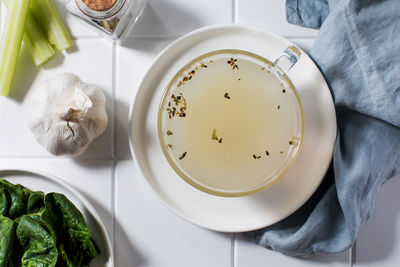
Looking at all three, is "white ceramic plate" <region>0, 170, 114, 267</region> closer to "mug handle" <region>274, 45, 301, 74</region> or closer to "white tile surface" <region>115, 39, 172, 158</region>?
"white tile surface" <region>115, 39, 172, 158</region>

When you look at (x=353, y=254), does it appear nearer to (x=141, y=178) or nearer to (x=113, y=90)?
(x=141, y=178)

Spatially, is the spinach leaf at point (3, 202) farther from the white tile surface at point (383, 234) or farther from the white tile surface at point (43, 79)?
the white tile surface at point (383, 234)

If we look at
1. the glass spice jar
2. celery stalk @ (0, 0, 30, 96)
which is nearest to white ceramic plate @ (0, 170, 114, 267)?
celery stalk @ (0, 0, 30, 96)

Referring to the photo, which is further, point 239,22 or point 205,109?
point 239,22

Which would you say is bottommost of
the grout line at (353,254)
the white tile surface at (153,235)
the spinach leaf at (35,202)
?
the grout line at (353,254)

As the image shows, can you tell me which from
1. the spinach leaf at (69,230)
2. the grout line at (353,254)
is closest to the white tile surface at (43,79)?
the spinach leaf at (69,230)

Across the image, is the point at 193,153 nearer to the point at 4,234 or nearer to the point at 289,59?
the point at 289,59

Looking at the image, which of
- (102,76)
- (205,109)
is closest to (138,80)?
(102,76)
